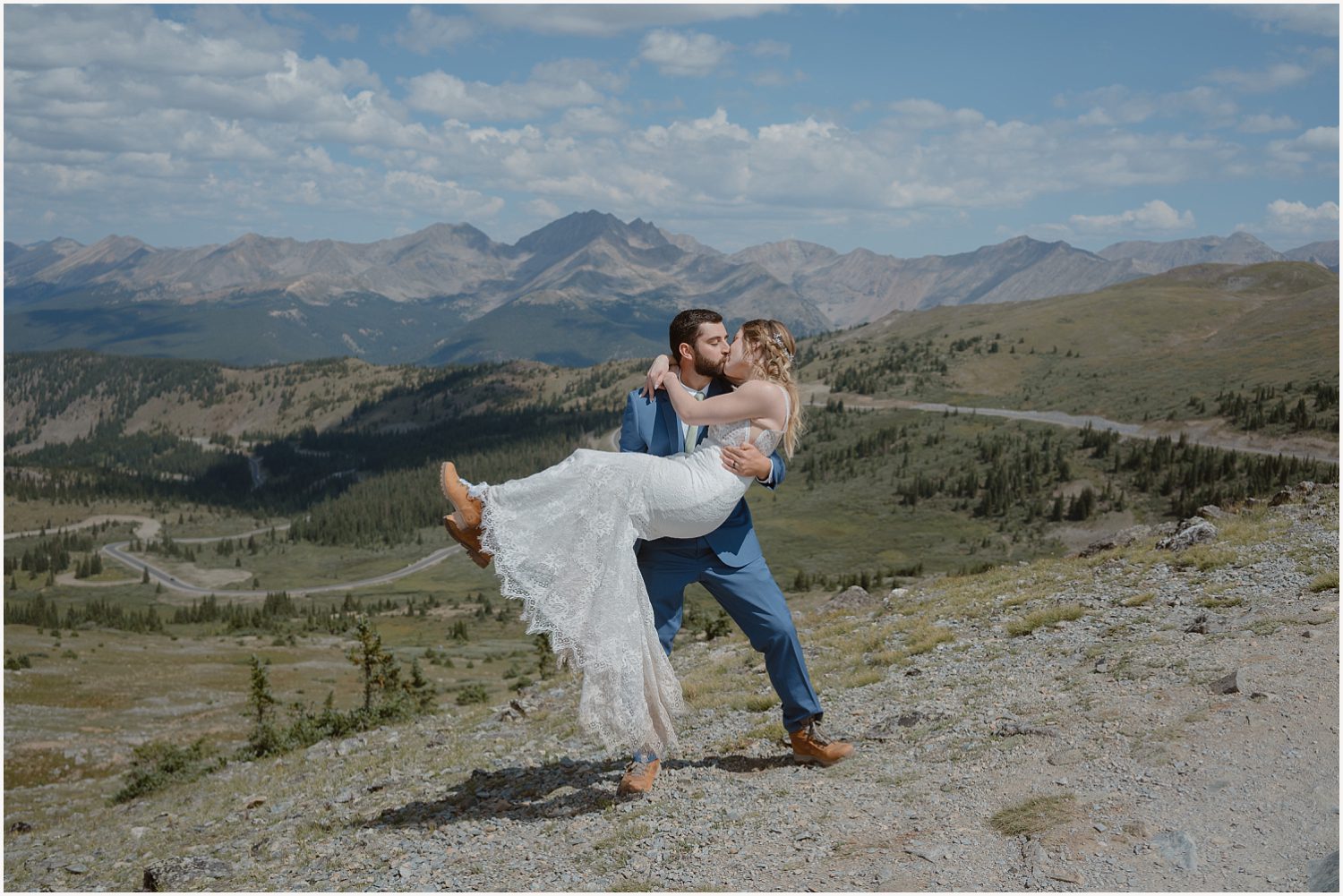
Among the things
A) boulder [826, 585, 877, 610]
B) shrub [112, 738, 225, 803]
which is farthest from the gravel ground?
boulder [826, 585, 877, 610]

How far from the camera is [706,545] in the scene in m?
8.83

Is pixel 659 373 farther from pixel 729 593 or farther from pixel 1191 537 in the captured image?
pixel 1191 537

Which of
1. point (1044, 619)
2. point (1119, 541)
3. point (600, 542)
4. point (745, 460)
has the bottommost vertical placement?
point (1119, 541)

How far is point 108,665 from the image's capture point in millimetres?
64188

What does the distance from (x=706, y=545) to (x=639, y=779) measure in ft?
9.32

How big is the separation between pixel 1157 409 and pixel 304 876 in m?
163

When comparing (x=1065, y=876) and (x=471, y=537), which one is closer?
(x=1065, y=876)

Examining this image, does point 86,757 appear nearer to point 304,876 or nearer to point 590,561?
point 304,876

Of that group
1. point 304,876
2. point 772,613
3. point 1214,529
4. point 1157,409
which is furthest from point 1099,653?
point 1157,409

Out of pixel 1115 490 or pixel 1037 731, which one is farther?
pixel 1115 490

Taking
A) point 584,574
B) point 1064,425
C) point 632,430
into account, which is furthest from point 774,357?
point 1064,425

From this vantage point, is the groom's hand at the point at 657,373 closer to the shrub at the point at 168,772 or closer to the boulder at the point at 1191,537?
the boulder at the point at 1191,537

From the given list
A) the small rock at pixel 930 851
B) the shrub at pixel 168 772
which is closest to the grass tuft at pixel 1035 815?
the small rock at pixel 930 851

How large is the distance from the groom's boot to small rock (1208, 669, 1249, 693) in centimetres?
602
